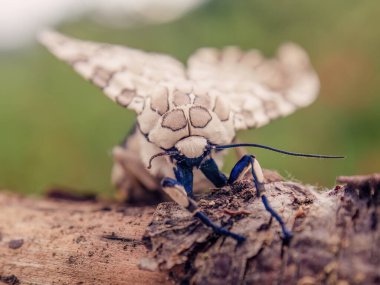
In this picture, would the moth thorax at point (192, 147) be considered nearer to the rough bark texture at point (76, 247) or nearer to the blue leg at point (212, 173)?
the blue leg at point (212, 173)

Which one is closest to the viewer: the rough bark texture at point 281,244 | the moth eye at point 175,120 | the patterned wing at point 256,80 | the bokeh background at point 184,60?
the rough bark texture at point 281,244

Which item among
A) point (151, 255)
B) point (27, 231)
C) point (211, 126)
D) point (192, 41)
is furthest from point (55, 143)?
point (151, 255)

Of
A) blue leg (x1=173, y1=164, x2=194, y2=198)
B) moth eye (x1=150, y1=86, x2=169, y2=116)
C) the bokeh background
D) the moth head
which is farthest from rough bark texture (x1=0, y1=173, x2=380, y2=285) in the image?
the bokeh background

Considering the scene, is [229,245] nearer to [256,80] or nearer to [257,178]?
[257,178]

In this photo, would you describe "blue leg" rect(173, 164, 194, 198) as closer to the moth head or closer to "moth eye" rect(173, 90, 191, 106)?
the moth head

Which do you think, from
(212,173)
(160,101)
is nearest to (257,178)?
(212,173)

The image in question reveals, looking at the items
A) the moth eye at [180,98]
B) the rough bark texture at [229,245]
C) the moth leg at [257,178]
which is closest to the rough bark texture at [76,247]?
the rough bark texture at [229,245]

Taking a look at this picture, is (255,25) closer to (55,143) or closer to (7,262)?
(55,143)
